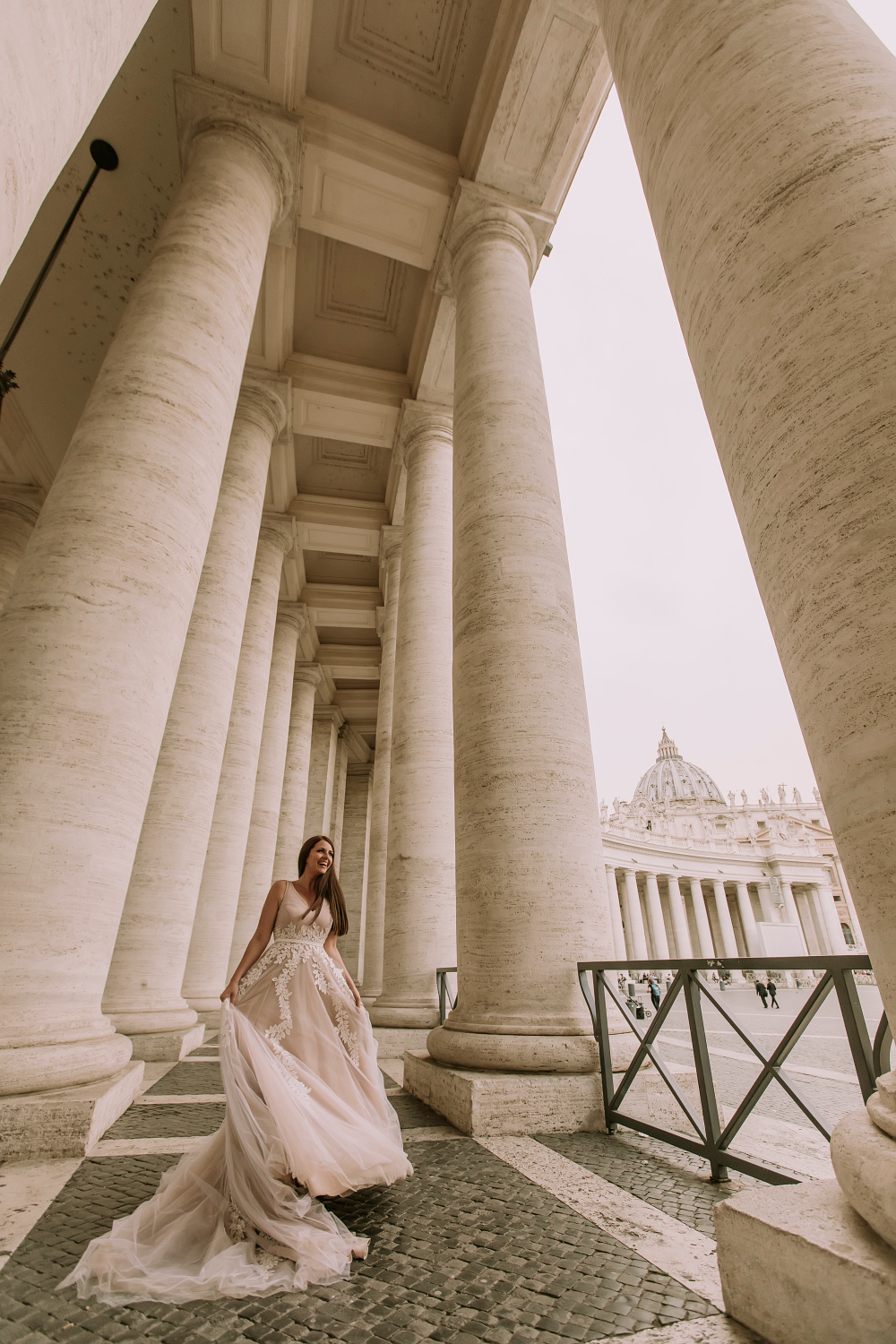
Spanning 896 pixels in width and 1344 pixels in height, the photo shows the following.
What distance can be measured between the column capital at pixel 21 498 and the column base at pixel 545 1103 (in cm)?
2939

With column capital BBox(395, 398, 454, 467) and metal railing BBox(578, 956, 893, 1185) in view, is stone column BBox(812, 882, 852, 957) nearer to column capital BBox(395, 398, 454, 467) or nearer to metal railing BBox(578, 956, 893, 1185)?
column capital BBox(395, 398, 454, 467)

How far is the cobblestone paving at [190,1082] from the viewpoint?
1080cm

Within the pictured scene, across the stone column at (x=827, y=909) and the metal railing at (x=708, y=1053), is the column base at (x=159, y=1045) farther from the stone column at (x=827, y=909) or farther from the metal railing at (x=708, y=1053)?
the stone column at (x=827, y=909)

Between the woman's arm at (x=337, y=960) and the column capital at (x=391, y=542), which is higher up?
the column capital at (x=391, y=542)

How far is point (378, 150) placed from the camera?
20156 mm

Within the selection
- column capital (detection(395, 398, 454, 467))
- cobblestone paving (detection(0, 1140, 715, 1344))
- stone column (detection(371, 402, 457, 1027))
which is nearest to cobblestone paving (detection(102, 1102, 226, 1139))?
cobblestone paving (detection(0, 1140, 715, 1344))

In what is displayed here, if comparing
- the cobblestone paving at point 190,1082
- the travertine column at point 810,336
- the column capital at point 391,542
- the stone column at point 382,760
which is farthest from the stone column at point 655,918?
the travertine column at point 810,336

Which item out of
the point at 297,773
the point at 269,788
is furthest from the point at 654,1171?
the point at 297,773

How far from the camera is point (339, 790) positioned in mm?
54125

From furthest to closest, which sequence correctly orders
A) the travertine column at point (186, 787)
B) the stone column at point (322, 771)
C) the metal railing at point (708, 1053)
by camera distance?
1. the stone column at point (322, 771)
2. the travertine column at point (186, 787)
3. the metal railing at point (708, 1053)

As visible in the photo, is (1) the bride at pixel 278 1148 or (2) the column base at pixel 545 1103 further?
(2) the column base at pixel 545 1103

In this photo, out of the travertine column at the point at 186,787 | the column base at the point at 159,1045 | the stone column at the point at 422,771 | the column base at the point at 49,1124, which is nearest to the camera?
the column base at the point at 49,1124

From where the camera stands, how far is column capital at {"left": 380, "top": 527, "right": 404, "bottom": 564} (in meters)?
31.3

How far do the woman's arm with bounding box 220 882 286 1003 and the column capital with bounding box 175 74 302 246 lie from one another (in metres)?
17.6
